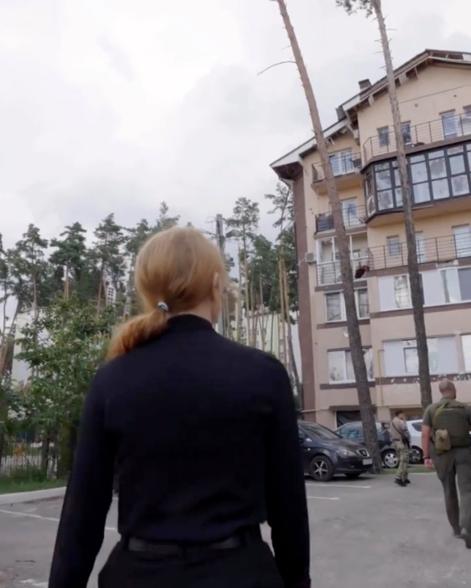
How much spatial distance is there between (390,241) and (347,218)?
3221 millimetres

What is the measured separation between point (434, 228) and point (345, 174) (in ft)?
19.1

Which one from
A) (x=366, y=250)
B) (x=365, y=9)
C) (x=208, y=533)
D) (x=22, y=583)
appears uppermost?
(x=365, y=9)

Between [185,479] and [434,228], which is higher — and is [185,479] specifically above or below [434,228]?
below

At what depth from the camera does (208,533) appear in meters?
1.66

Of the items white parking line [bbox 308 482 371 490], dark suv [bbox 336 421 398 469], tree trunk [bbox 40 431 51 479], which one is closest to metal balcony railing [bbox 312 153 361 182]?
dark suv [bbox 336 421 398 469]

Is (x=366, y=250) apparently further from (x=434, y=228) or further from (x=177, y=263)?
(x=177, y=263)

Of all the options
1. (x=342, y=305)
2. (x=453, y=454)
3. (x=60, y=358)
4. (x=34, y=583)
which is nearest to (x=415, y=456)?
(x=60, y=358)

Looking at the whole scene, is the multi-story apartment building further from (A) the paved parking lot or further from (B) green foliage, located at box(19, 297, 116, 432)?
(A) the paved parking lot

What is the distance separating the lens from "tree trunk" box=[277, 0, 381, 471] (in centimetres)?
1856

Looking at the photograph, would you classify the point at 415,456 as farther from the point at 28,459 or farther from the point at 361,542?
the point at 361,542

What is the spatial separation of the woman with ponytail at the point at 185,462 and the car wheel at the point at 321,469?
14612 millimetres

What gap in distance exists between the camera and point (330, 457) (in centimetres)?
1589

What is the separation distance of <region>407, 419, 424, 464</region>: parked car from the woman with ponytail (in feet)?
67.8

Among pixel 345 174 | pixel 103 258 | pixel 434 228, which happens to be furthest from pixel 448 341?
pixel 103 258
